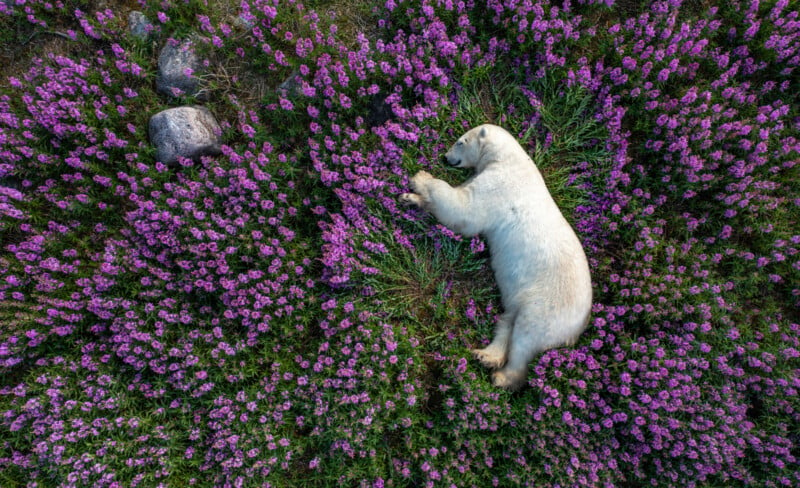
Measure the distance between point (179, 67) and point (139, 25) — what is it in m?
0.89

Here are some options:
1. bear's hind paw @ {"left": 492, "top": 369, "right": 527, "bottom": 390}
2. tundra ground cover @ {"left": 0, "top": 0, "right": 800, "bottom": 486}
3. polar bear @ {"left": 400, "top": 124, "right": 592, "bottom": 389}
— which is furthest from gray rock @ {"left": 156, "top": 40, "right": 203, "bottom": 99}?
bear's hind paw @ {"left": 492, "top": 369, "right": 527, "bottom": 390}

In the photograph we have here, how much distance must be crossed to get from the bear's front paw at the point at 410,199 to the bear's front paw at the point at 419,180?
110mm

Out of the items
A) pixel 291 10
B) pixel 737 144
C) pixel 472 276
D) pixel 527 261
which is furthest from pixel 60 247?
pixel 737 144

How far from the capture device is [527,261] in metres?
4.25

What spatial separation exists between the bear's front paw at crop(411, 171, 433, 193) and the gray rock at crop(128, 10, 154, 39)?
3.89m

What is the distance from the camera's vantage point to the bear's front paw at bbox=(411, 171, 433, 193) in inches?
181

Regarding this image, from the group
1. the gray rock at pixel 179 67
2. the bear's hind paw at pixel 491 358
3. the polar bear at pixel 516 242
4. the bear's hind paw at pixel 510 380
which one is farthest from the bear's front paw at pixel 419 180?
the gray rock at pixel 179 67

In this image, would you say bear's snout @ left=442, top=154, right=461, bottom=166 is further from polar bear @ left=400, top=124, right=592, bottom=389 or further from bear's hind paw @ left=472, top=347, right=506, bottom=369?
bear's hind paw @ left=472, top=347, right=506, bottom=369

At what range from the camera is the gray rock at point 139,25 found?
5.05 meters

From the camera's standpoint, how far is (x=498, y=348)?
446 centimetres

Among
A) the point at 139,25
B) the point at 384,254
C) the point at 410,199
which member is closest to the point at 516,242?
the point at 410,199

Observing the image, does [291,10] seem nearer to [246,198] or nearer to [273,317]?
[246,198]

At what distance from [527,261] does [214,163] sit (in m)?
3.65

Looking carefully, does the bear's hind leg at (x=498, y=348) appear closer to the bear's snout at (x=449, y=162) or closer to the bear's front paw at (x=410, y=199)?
the bear's front paw at (x=410, y=199)
